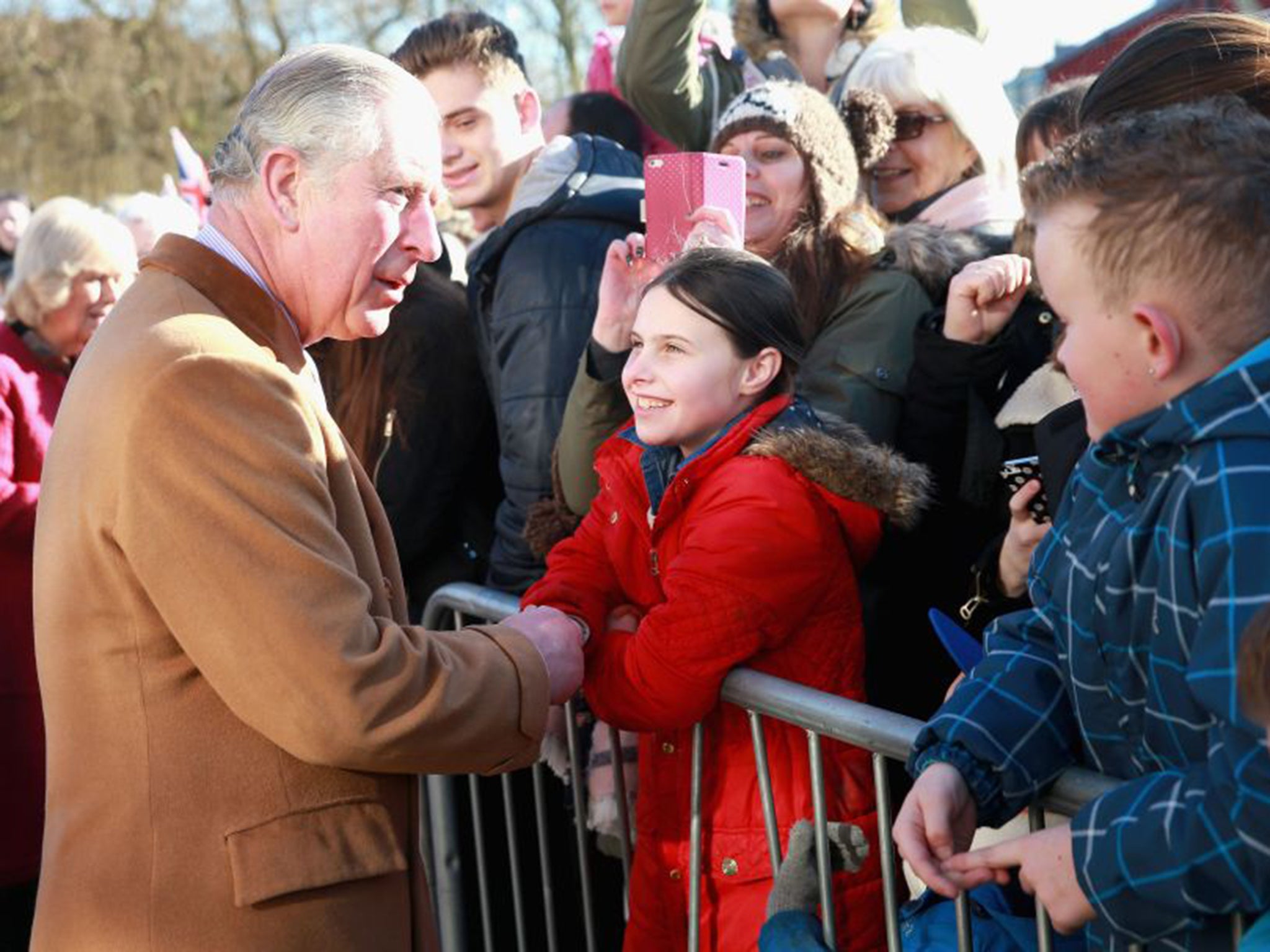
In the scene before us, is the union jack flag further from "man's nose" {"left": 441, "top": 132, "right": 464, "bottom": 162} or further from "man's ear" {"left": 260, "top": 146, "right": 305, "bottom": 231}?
"man's ear" {"left": 260, "top": 146, "right": 305, "bottom": 231}

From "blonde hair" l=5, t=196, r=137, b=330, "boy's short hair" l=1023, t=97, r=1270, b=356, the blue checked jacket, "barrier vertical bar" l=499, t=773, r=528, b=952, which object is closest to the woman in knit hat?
"barrier vertical bar" l=499, t=773, r=528, b=952

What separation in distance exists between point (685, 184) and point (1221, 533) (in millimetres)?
1688

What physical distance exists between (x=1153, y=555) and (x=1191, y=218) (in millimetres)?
372

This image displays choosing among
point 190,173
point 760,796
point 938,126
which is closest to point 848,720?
point 760,796

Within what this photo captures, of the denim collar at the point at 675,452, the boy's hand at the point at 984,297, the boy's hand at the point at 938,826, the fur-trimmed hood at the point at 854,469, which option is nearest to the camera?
the boy's hand at the point at 938,826

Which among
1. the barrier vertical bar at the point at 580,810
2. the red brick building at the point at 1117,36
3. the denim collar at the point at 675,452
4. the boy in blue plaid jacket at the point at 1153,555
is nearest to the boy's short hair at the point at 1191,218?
the boy in blue plaid jacket at the point at 1153,555

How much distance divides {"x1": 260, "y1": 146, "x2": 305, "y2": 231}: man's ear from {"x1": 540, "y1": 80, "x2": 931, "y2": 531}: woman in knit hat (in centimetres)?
97

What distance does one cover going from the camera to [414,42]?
174 inches

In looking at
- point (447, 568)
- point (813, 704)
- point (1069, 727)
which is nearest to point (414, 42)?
point (447, 568)

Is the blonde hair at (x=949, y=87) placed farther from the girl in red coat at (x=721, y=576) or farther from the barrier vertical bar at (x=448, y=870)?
the barrier vertical bar at (x=448, y=870)

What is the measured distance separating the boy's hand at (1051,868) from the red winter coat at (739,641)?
819 mm

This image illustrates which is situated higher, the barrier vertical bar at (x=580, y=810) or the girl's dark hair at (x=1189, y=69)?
the girl's dark hair at (x=1189, y=69)

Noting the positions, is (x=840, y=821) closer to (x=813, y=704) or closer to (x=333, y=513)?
(x=813, y=704)

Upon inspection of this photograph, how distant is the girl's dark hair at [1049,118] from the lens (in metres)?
3.30
